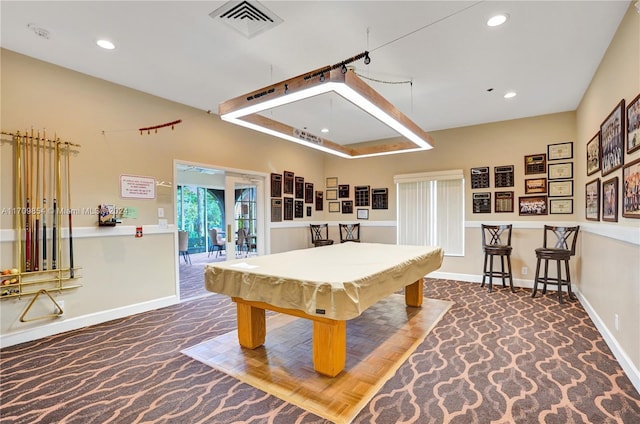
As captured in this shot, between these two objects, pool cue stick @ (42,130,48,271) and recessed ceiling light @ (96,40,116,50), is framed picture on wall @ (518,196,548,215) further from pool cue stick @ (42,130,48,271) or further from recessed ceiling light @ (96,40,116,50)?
pool cue stick @ (42,130,48,271)

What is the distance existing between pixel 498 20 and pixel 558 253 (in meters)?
3.31

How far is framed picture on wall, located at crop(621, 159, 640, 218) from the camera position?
7.43 ft

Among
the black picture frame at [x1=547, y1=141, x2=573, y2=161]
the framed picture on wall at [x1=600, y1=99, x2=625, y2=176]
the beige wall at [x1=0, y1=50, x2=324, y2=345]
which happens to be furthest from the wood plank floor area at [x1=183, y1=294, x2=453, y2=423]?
the black picture frame at [x1=547, y1=141, x2=573, y2=161]

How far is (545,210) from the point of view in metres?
5.19

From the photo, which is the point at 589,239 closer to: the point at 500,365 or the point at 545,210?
the point at 545,210

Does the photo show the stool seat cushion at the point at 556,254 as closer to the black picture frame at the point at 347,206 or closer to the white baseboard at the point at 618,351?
the white baseboard at the point at 618,351

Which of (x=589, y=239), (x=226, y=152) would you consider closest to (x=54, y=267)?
(x=226, y=152)

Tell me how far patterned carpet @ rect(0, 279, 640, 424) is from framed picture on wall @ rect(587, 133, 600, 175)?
1.77m

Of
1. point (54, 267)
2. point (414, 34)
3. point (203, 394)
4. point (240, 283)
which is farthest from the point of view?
point (54, 267)

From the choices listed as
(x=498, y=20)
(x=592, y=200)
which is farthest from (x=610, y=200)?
(x=498, y=20)

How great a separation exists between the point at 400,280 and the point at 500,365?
1.03 m

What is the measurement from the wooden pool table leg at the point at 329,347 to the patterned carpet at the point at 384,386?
398mm

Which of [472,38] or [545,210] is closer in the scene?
[472,38]

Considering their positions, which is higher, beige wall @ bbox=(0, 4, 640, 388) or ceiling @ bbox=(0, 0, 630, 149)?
ceiling @ bbox=(0, 0, 630, 149)
